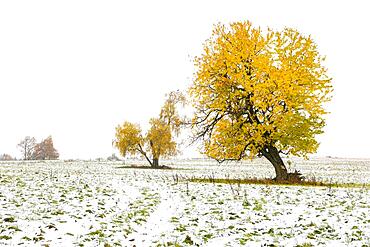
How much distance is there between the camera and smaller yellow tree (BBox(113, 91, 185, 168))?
177ft

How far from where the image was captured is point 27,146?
11456 cm

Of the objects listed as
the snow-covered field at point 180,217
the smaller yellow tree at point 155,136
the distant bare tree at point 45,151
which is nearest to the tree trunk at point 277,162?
the snow-covered field at point 180,217

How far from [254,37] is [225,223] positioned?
1803cm

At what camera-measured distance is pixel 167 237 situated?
1095cm

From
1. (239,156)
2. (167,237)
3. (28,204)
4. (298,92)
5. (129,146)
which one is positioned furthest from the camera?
(129,146)

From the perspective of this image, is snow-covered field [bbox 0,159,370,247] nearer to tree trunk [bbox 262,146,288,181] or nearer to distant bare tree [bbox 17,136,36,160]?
tree trunk [bbox 262,146,288,181]

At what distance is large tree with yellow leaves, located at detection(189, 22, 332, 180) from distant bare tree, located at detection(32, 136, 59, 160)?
306ft

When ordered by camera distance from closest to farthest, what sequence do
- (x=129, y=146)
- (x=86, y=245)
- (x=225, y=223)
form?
1. (x=86, y=245)
2. (x=225, y=223)
3. (x=129, y=146)

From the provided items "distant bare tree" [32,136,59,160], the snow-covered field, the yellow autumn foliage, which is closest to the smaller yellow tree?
the yellow autumn foliage

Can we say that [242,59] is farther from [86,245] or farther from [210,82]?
[86,245]

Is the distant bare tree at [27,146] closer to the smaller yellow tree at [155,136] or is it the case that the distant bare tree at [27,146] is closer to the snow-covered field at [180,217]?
the smaller yellow tree at [155,136]

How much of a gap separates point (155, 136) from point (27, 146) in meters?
80.1

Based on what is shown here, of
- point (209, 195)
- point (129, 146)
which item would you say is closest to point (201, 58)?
point (209, 195)

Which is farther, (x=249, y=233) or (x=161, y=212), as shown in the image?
(x=161, y=212)
